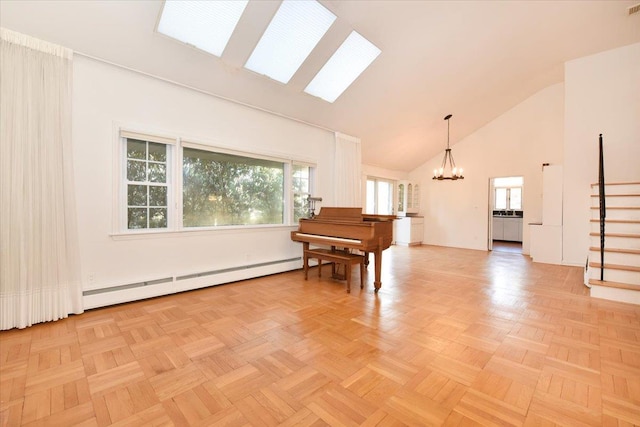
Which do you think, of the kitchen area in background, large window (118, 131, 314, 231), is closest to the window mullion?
large window (118, 131, 314, 231)

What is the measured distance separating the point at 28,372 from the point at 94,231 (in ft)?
5.12

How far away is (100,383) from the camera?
1.83 metres

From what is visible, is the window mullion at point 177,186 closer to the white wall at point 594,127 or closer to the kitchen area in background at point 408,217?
the kitchen area in background at point 408,217

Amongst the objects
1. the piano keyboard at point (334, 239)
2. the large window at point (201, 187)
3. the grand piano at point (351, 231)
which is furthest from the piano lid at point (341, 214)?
the large window at point (201, 187)

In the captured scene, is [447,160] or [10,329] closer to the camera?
[10,329]

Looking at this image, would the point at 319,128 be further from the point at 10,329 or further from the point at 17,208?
the point at 10,329

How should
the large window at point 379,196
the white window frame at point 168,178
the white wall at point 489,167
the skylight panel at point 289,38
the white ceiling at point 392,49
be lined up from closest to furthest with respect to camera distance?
the white ceiling at point 392,49 < the white window frame at point 168,178 < the skylight panel at point 289,38 < the white wall at point 489,167 < the large window at point 379,196

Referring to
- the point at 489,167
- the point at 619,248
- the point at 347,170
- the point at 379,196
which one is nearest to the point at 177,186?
the point at 347,170

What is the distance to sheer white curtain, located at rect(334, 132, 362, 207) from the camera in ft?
19.4

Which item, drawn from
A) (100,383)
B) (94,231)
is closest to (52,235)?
(94,231)

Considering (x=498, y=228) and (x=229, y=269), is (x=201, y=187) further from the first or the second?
(x=498, y=228)

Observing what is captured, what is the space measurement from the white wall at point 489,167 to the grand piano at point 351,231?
187 inches

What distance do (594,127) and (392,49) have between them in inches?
169

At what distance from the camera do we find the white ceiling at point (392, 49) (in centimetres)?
288
